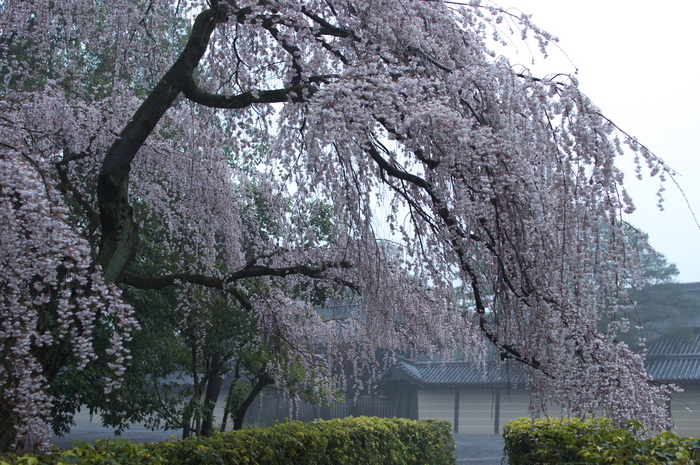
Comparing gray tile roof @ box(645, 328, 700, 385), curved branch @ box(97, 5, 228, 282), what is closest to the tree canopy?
curved branch @ box(97, 5, 228, 282)

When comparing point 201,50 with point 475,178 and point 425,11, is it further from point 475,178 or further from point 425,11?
point 475,178

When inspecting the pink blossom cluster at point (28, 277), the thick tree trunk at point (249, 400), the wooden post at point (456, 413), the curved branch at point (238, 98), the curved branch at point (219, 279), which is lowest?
the wooden post at point (456, 413)

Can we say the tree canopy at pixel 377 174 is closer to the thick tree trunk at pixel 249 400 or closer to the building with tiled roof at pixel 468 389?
the thick tree trunk at pixel 249 400

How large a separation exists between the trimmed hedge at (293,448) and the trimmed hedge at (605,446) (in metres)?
2.23

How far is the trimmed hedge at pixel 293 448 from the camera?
314 cm

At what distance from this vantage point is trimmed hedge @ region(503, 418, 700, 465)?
3.13 m

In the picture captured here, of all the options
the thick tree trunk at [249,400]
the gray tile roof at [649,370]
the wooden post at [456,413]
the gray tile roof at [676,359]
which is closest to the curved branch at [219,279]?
the thick tree trunk at [249,400]

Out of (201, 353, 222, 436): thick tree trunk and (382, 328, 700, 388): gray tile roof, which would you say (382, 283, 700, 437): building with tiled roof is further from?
(201, 353, 222, 436): thick tree trunk

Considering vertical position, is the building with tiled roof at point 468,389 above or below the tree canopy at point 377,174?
below

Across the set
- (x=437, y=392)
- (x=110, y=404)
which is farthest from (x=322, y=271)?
(x=437, y=392)

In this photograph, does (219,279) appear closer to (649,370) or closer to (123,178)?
(123,178)

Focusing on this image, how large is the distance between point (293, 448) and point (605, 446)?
3.16m

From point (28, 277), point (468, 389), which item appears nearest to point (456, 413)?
point (468, 389)

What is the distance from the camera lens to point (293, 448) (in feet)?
18.6
